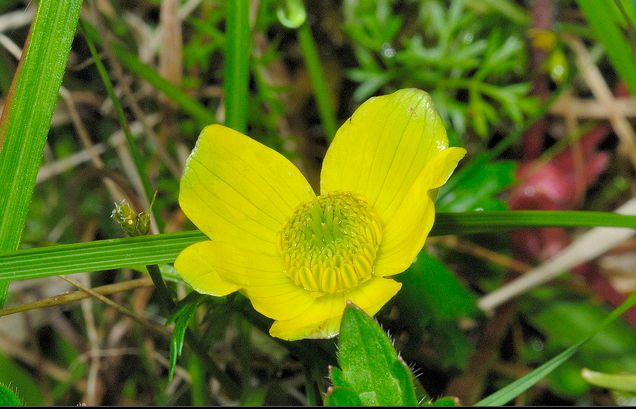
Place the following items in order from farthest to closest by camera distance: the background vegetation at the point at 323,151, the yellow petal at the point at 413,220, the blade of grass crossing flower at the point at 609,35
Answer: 1. the background vegetation at the point at 323,151
2. the blade of grass crossing flower at the point at 609,35
3. the yellow petal at the point at 413,220

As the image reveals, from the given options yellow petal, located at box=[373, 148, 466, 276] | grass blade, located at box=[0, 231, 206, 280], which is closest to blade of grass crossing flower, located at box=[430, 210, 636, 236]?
yellow petal, located at box=[373, 148, 466, 276]

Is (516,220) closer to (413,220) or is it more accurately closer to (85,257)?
(413,220)

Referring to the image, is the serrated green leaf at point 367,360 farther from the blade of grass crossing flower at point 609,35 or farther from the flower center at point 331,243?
the blade of grass crossing flower at point 609,35

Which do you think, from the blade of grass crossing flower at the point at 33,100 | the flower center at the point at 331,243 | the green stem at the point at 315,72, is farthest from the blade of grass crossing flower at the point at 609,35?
the blade of grass crossing flower at the point at 33,100

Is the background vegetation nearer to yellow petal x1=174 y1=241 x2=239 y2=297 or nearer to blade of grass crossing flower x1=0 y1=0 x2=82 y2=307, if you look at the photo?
blade of grass crossing flower x1=0 y1=0 x2=82 y2=307

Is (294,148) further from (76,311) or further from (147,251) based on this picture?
(147,251)

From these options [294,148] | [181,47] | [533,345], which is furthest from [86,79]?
[533,345]
